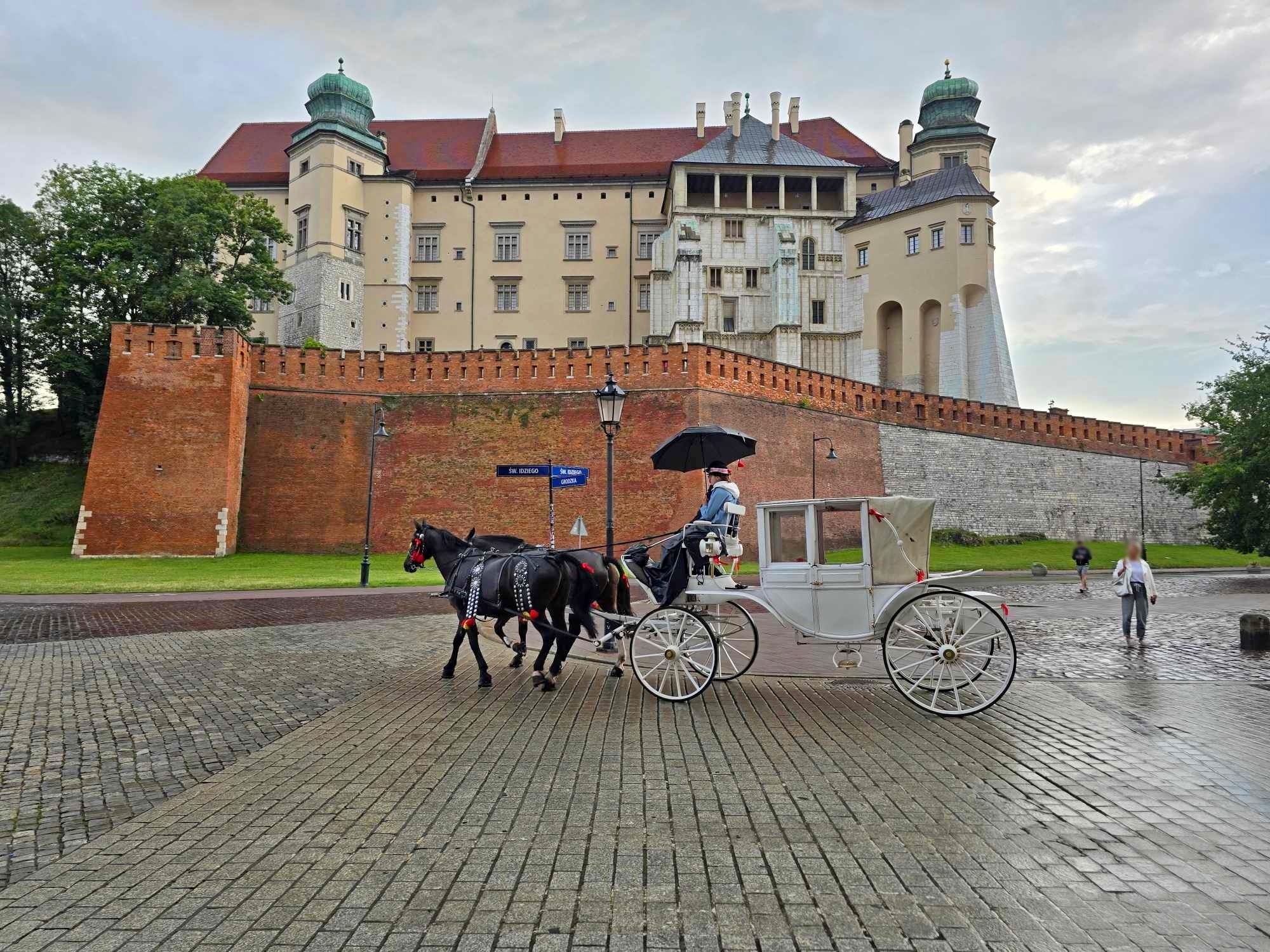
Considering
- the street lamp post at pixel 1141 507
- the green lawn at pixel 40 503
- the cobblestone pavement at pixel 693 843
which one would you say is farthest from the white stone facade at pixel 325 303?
the cobblestone pavement at pixel 693 843

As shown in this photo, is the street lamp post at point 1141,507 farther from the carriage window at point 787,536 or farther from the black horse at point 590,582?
the black horse at point 590,582

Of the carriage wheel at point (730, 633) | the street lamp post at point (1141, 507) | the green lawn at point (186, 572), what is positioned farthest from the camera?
the street lamp post at point (1141, 507)

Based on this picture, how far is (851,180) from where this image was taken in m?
50.9

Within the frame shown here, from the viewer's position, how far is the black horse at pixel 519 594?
26.6 feet

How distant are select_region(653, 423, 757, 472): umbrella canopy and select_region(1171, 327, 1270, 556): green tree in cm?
2443

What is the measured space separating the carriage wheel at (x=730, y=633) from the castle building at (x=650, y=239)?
36.7m

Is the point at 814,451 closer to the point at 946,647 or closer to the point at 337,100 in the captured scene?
the point at 946,647

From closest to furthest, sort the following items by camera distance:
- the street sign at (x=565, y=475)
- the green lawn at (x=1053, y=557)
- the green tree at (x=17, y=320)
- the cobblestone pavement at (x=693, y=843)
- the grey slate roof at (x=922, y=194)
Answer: the cobblestone pavement at (x=693, y=843)
the street sign at (x=565, y=475)
the green lawn at (x=1053, y=557)
the green tree at (x=17, y=320)
the grey slate roof at (x=922, y=194)

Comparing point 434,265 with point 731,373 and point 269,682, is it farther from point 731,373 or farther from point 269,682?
point 269,682

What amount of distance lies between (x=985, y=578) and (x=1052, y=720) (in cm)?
2058

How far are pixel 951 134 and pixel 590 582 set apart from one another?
52.5m

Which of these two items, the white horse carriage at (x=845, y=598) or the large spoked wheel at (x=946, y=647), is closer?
the large spoked wheel at (x=946, y=647)

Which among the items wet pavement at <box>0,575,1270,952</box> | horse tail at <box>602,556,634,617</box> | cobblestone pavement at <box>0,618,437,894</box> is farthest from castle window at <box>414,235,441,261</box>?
horse tail at <box>602,556,634,617</box>

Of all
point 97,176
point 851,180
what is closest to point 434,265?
point 97,176
